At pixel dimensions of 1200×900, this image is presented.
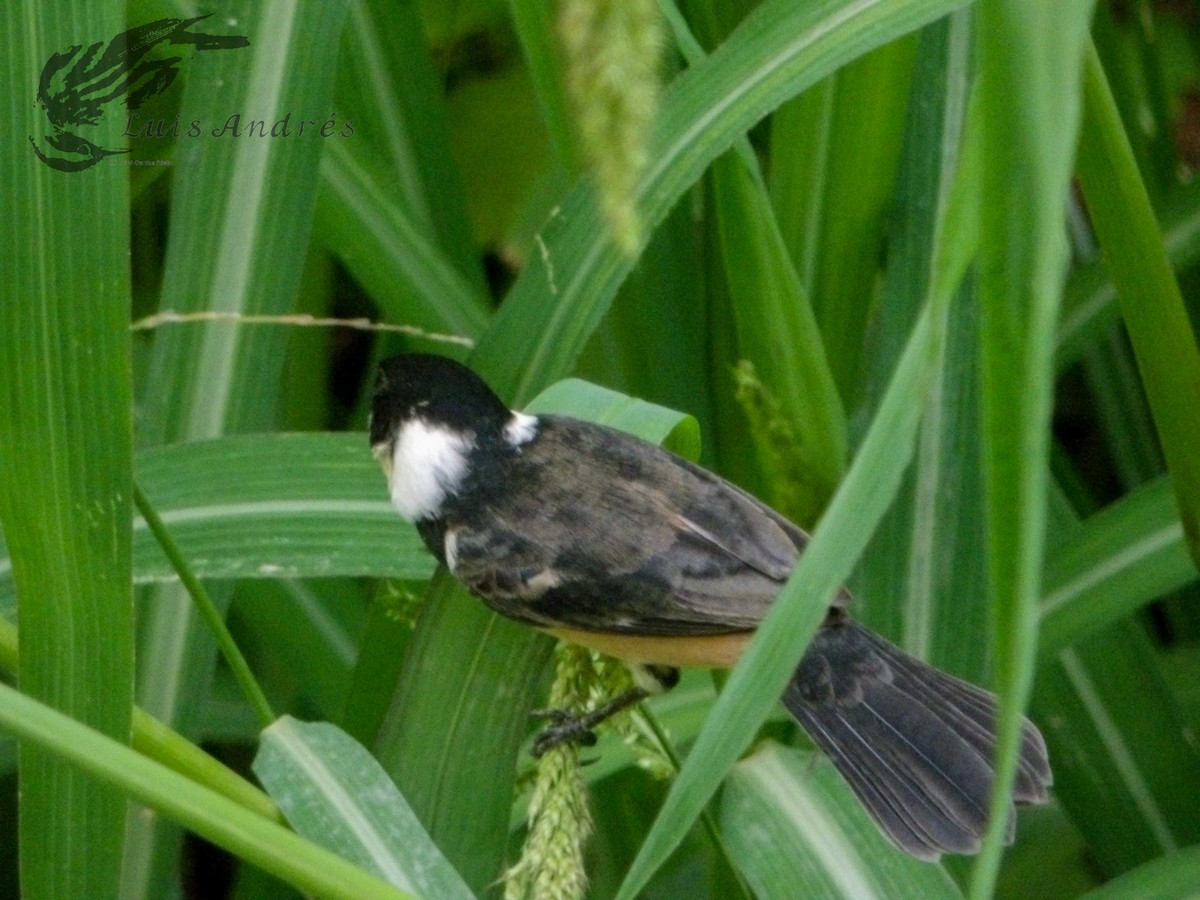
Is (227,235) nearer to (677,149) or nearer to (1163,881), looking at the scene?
(677,149)

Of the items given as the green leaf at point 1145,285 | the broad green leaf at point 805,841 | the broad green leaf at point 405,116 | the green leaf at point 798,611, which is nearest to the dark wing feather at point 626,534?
the broad green leaf at point 805,841

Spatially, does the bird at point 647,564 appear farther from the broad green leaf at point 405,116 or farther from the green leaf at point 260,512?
the broad green leaf at point 405,116

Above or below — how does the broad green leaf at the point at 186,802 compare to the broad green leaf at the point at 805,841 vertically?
above

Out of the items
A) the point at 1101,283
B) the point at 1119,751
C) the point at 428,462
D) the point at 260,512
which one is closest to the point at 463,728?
the point at 260,512

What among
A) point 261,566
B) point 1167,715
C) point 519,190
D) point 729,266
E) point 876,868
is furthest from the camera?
point 519,190

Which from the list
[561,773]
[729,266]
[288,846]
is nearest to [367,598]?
[729,266]

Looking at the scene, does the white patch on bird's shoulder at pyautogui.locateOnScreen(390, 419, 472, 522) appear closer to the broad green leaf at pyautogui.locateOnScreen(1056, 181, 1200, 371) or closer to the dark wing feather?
the dark wing feather

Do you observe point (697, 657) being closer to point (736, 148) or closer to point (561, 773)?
point (561, 773)
